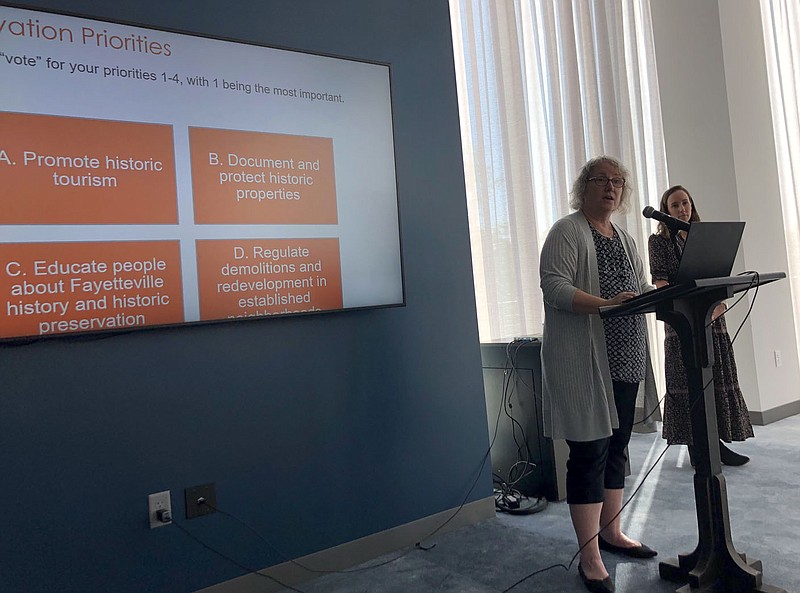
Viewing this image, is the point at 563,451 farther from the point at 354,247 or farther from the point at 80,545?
the point at 80,545

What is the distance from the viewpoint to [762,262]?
15.1 feet

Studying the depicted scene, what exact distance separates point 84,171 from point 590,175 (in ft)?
5.55

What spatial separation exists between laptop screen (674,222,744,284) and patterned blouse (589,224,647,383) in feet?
1.36

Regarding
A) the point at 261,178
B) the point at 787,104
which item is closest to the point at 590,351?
the point at 261,178

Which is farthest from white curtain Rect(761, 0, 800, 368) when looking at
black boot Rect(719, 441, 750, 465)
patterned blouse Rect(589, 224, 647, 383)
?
patterned blouse Rect(589, 224, 647, 383)

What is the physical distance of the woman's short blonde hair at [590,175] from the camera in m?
2.38

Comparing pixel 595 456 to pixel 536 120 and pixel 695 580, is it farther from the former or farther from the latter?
pixel 536 120

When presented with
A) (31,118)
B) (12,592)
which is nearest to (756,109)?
(31,118)

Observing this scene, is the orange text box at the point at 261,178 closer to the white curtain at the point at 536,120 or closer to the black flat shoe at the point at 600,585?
the black flat shoe at the point at 600,585

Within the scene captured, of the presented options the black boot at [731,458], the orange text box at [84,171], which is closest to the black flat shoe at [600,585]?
the black boot at [731,458]

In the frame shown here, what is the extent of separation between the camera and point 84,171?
7.02ft

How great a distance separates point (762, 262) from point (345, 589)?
12.0 feet

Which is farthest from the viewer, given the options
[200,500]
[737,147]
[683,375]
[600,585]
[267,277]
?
[737,147]

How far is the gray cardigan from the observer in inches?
88.4
